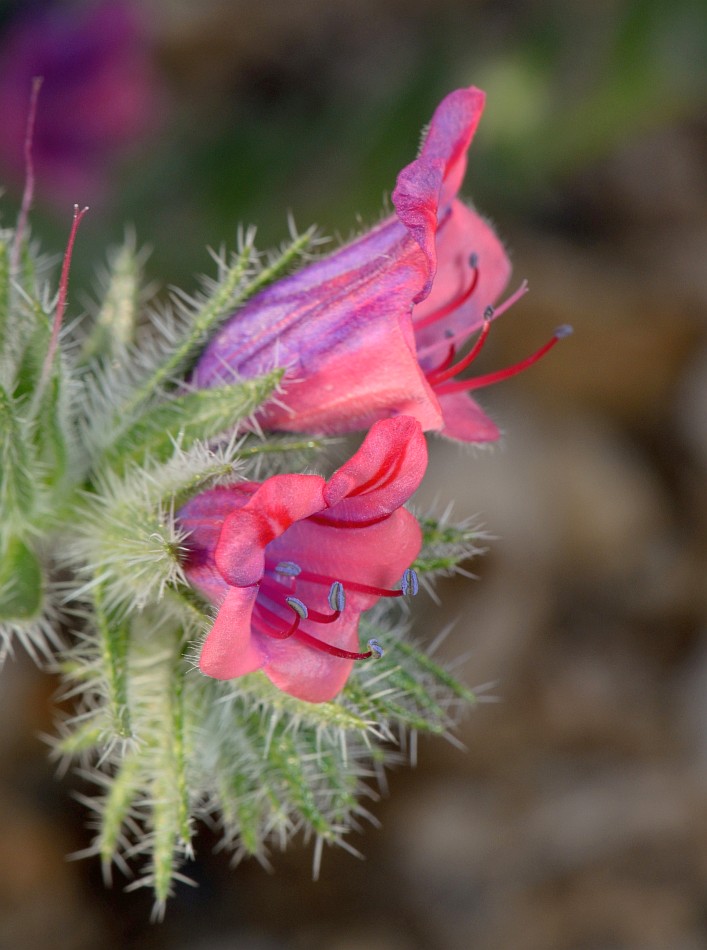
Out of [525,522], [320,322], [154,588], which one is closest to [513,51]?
[525,522]

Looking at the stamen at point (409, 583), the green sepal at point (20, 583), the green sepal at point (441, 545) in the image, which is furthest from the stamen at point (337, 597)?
the green sepal at point (20, 583)

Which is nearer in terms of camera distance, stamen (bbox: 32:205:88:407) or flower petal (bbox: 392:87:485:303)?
flower petal (bbox: 392:87:485:303)

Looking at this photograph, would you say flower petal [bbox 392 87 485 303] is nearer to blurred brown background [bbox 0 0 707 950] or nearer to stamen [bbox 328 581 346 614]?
stamen [bbox 328 581 346 614]

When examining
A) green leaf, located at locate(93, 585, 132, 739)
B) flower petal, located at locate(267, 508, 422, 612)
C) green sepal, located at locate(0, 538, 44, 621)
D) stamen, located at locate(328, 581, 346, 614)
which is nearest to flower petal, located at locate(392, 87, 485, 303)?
flower petal, located at locate(267, 508, 422, 612)

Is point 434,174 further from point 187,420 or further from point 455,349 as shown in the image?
point 187,420

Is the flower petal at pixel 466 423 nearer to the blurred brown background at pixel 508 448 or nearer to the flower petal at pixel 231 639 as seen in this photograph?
the flower petal at pixel 231 639

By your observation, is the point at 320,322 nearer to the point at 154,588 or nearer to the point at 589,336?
the point at 154,588

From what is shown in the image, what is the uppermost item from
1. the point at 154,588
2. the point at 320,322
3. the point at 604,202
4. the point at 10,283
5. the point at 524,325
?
the point at 604,202
